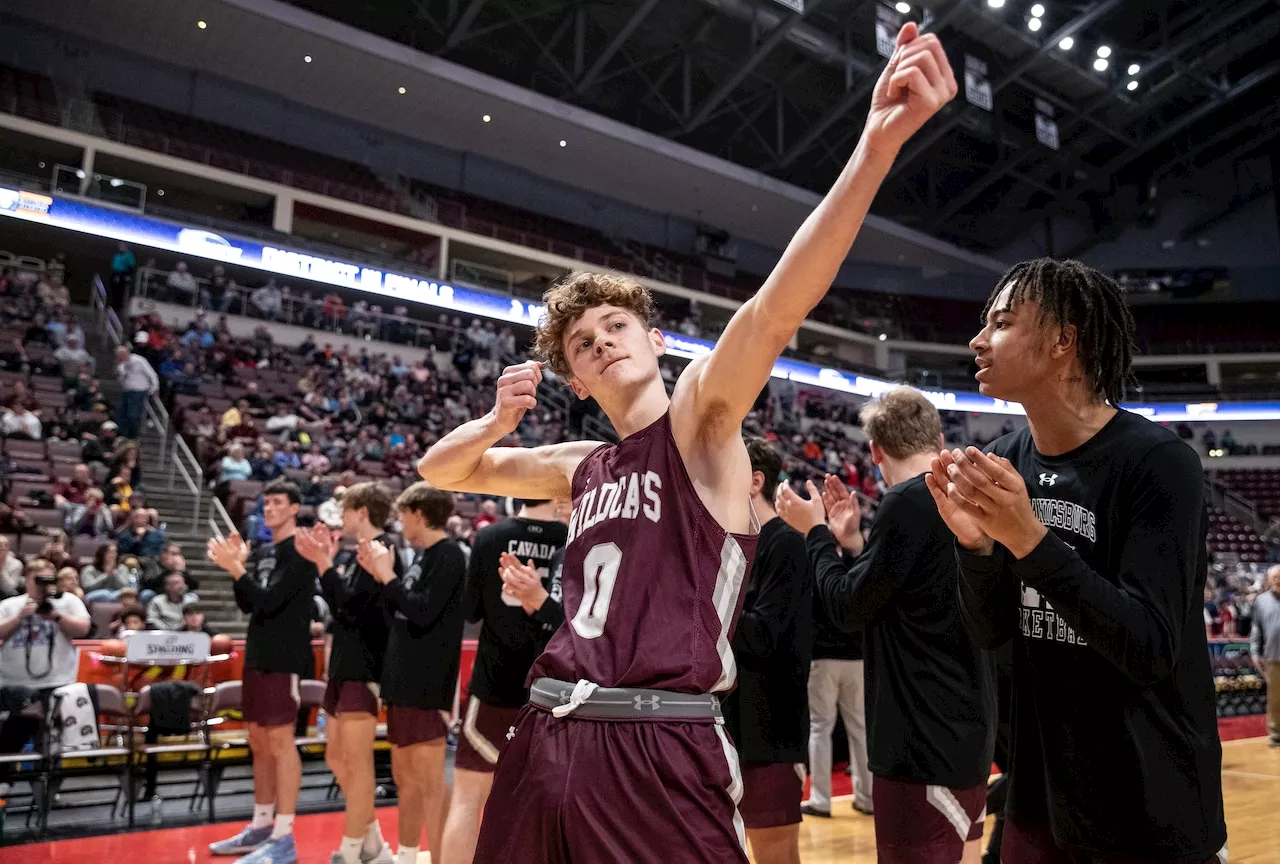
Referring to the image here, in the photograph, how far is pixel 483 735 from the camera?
151 inches

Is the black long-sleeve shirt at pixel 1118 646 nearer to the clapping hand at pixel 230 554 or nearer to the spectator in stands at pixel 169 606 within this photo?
the clapping hand at pixel 230 554

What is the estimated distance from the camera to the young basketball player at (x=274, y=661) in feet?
16.7

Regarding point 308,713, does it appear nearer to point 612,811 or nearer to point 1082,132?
point 612,811

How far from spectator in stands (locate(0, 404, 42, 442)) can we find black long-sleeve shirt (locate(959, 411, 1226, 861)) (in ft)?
40.6

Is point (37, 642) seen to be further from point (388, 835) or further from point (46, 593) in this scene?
point (388, 835)

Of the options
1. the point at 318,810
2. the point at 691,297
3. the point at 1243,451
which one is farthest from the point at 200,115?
the point at 1243,451

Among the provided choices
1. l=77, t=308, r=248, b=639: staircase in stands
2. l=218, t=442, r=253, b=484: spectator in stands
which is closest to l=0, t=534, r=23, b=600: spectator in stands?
l=77, t=308, r=248, b=639: staircase in stands

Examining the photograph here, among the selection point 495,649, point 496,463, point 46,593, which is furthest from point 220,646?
point 496,463

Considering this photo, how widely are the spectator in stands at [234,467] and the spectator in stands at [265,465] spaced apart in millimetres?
102

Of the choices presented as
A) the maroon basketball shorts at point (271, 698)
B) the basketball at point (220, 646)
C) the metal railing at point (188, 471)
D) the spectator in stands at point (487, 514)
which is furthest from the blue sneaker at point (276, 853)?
the metal railing at point (188, 471)

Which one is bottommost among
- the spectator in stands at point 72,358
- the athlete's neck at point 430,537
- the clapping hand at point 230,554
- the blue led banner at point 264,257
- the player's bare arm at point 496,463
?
the clapping hand at point 230,554

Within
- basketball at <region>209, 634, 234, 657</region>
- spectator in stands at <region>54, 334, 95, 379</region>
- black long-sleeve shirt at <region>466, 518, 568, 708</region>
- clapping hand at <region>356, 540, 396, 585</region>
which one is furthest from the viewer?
spectator in stands at <region>54, 334, 95, 379</region>

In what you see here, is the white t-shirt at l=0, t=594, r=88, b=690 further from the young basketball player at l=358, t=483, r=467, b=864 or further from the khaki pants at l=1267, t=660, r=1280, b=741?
the khaki pants at l=1267, t=660, r=1280, b=741

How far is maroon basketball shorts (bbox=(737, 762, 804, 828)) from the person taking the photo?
10.7 ft
